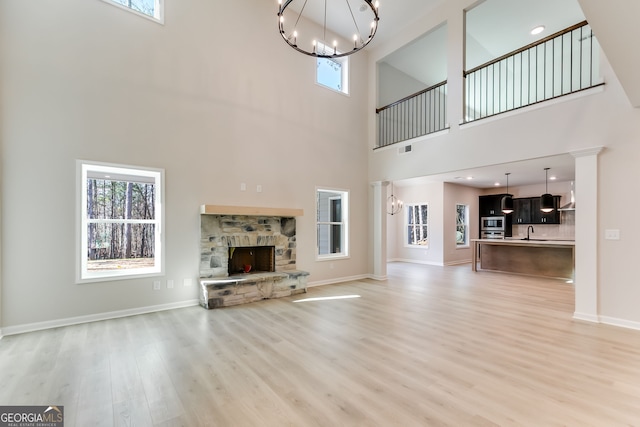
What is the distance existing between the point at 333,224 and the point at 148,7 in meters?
5.14

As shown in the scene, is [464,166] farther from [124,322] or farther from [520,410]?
[124,322]

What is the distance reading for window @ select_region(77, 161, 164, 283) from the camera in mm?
3977

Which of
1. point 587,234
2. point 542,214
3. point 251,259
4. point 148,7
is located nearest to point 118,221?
point 251,259

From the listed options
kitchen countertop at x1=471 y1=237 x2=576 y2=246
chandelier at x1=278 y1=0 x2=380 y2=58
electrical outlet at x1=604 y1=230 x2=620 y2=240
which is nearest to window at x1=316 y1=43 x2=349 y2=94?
chandelier at x1=278 y1=0 x2=380 y2=58

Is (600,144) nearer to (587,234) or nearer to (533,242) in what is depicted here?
(587,234)

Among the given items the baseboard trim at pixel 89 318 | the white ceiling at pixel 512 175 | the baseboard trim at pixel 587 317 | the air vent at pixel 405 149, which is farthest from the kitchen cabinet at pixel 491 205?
the baseboard trim at pixel 89 318

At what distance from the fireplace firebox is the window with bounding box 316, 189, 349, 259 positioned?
1250 mm

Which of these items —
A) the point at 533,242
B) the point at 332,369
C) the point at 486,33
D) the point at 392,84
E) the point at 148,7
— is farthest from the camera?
the point at 392,84

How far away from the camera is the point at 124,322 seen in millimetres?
3863

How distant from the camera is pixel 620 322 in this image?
3.73m

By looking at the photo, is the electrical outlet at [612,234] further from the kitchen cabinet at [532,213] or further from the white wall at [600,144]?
the kitchen cabinet at [532,213]

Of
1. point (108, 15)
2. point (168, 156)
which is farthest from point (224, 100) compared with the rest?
point (108, 15)

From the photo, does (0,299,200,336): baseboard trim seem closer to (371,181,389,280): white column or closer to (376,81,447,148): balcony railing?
(371,181,389,280): white column

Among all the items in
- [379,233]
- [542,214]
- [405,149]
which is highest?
[405,149]
